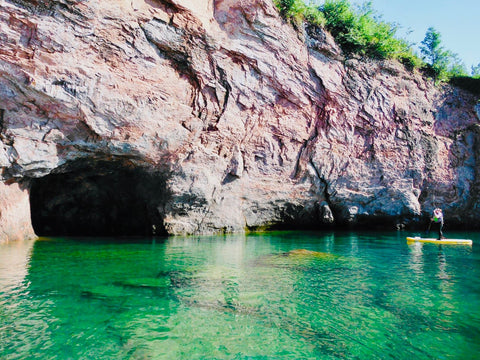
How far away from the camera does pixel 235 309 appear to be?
507cm

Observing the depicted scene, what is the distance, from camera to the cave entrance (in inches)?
644

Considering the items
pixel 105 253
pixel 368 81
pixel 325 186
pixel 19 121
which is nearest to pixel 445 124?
pixel 368 81

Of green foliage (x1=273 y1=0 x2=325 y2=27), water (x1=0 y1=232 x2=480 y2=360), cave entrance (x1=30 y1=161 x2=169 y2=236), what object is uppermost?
green foliage (x1=273 y1=0 x2=325 y2=27)

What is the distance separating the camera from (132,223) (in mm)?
19109

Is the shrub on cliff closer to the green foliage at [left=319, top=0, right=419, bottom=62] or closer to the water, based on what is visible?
the green foliage at [left=319, top=0, right=419, bottom=62]

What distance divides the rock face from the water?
591 centimetres

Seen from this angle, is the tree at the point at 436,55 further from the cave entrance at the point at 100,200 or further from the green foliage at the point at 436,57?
the cave entrance at the point at 100,200

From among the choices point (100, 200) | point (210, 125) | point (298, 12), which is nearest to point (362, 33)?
point (298, 12)

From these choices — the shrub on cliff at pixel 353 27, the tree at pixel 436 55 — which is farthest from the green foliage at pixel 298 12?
the tree at pixel 436 55

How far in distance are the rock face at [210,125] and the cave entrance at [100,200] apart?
0.27 ft

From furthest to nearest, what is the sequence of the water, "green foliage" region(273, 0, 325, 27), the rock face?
"green foliage" region(273, 0, 325, 27) → the rock face → the water

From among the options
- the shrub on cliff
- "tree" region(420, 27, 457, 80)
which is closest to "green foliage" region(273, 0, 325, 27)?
the shrub on cliff

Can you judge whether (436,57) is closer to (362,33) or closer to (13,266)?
(362,33)

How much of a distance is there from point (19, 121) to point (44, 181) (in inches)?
227
